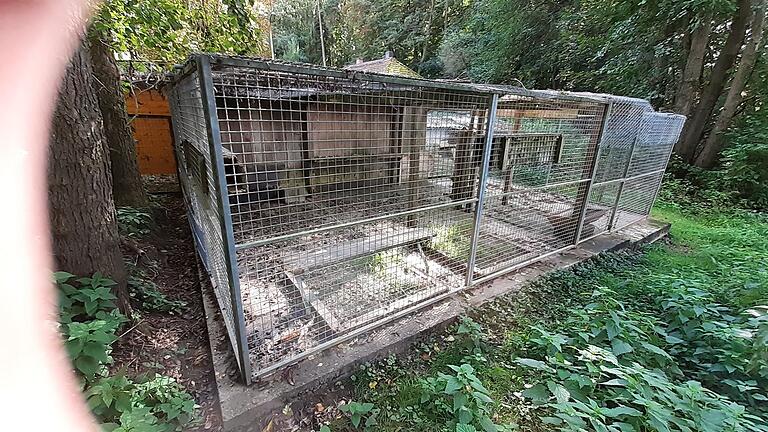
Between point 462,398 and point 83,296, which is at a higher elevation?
point 83,296

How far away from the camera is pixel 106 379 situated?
160cm

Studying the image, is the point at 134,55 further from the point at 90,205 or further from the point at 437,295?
the point at 437,295

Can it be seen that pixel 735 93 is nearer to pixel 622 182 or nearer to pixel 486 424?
pixel 622 182

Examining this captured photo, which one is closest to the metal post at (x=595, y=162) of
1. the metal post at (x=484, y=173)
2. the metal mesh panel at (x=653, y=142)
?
the metal mesh panel at (x=653, y=142)

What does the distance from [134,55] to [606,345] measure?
5.63 metres

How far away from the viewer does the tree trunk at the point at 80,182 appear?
71.0 inches

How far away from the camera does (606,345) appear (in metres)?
2.25

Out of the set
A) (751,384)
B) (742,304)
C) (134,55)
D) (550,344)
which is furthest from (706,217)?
(134,55)

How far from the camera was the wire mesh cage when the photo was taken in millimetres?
2096

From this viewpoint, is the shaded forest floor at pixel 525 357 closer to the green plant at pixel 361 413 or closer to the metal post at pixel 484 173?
the green plant at pixel 361 413

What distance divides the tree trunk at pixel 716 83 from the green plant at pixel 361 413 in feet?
33.0

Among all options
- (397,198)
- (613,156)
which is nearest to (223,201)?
(397,198)

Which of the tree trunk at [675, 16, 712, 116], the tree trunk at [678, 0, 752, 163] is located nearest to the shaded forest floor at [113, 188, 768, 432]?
the tree trunk at [678, 0, 752, 163]

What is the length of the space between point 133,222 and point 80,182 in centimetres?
187
